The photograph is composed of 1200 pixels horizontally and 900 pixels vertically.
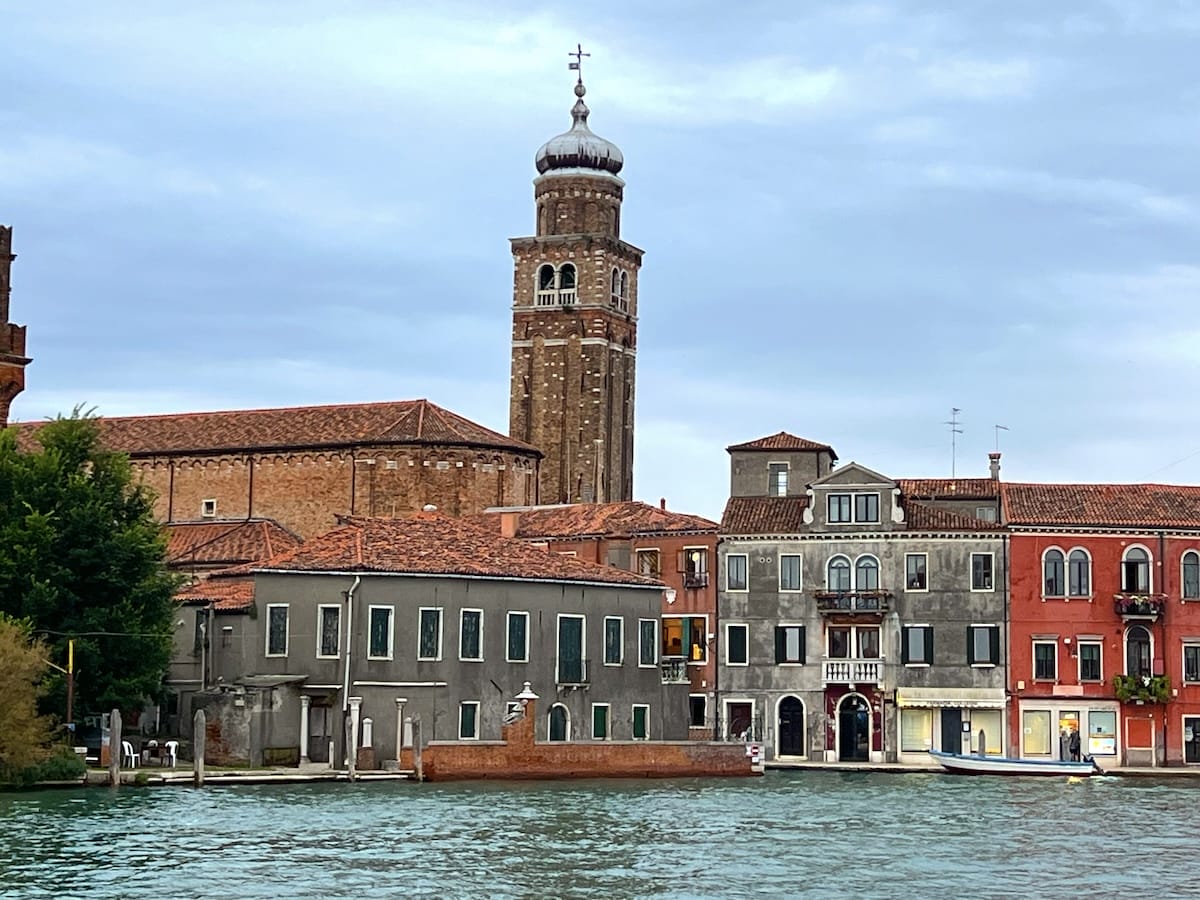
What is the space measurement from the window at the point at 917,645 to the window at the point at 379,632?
15008 mm

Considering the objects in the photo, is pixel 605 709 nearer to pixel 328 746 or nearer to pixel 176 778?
pixel 328 746

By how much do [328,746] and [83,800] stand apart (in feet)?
32.1

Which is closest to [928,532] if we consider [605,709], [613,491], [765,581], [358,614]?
[765,581]

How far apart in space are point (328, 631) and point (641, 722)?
351 inches

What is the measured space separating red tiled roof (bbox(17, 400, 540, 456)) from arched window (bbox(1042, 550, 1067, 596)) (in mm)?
19930

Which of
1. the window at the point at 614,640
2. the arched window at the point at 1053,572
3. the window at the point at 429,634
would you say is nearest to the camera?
the window at the point at 429,634

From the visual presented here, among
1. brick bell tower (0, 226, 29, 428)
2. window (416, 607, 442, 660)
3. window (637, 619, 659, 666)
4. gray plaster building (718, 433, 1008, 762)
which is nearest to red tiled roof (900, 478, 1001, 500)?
gray plaster building (718, 433, 1008, 762)

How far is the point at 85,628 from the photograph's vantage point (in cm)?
4697

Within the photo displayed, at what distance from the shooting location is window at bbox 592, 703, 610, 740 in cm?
5288

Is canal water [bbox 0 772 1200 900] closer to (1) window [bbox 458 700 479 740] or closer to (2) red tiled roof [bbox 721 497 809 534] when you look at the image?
(1) window [bbox 458 700 479 740]

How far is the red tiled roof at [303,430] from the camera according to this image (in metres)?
69.2

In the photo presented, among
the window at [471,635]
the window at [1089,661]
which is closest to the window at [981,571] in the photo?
the window at [1089,661]

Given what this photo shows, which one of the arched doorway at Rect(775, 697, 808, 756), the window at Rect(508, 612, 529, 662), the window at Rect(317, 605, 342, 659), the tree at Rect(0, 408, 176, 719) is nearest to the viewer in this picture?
the tree at Rect(0, 408, 176, 719)

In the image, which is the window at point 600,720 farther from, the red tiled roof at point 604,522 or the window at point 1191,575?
the window at point 1191,575
